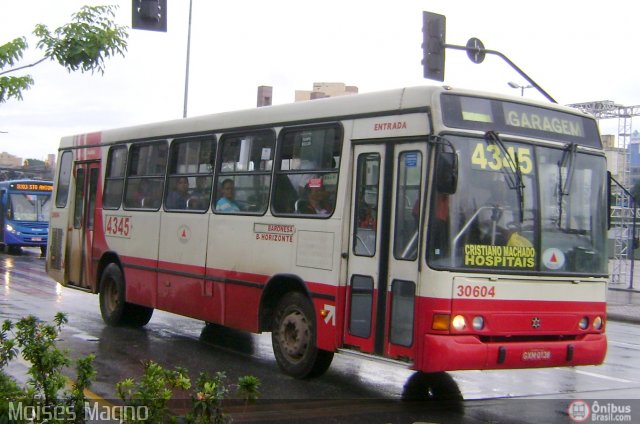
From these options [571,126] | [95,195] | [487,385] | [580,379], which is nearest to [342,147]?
[571,126]

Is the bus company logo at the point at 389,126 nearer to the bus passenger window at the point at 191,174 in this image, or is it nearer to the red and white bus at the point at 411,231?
the red and white bus at the point at 411,231

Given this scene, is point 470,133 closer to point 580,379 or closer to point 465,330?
point 465,330

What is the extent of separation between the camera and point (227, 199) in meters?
10.6

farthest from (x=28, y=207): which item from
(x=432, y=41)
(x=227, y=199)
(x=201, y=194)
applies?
(x=227, y=199)

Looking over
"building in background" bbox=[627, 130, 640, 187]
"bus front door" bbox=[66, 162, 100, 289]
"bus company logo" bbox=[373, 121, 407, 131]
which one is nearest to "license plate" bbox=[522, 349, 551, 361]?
"bus company logo" bbox=[373, 121, 407, 131]

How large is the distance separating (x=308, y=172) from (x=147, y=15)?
3.95 metres

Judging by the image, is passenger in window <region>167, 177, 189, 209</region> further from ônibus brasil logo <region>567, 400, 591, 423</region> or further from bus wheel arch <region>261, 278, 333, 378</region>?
ônibus brasil logo <region>567, 400, 591, 423</region>

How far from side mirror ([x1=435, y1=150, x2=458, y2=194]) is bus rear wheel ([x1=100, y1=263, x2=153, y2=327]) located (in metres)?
6.83

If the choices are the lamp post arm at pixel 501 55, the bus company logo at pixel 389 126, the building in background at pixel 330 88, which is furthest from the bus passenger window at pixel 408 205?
the building in background at pixel 330 88

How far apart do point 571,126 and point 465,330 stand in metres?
2.57

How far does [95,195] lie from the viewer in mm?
13750

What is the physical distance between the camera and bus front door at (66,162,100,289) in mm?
13750

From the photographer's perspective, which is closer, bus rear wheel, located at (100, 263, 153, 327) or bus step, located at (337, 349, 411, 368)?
bus step, located at (337, 349, 411, 368)

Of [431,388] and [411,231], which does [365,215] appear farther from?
[431,388]
